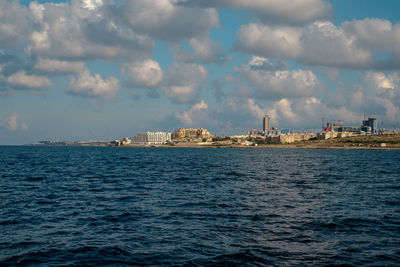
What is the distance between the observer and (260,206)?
106ft

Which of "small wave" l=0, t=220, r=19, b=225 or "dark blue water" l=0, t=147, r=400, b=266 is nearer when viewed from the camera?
"dark blue water" l=0, t=147, r=400, b=266

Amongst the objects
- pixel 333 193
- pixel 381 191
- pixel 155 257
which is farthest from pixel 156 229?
pixel 381 191

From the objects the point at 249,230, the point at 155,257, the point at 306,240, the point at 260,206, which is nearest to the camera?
the point at 155,257

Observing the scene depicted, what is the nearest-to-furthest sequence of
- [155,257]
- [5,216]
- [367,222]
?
1. [155,257]
2. [367,222]
3. [5,216]

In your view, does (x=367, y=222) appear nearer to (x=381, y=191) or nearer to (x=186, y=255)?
(x=186, y=255)

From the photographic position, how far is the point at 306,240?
834 inches

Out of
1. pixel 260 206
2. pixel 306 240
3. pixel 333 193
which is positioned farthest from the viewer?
pixel 333 193

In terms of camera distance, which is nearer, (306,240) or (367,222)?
(306,240)

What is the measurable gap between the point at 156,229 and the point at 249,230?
626 centimetres

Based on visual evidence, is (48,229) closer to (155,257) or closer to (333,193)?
(155,257)

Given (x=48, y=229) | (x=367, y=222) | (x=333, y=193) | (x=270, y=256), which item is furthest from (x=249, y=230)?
(x=333, y=193)

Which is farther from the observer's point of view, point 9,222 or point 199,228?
point 9,222

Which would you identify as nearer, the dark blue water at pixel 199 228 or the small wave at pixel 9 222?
the dark blue water at pixel 199 228

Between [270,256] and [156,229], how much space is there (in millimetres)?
8606
